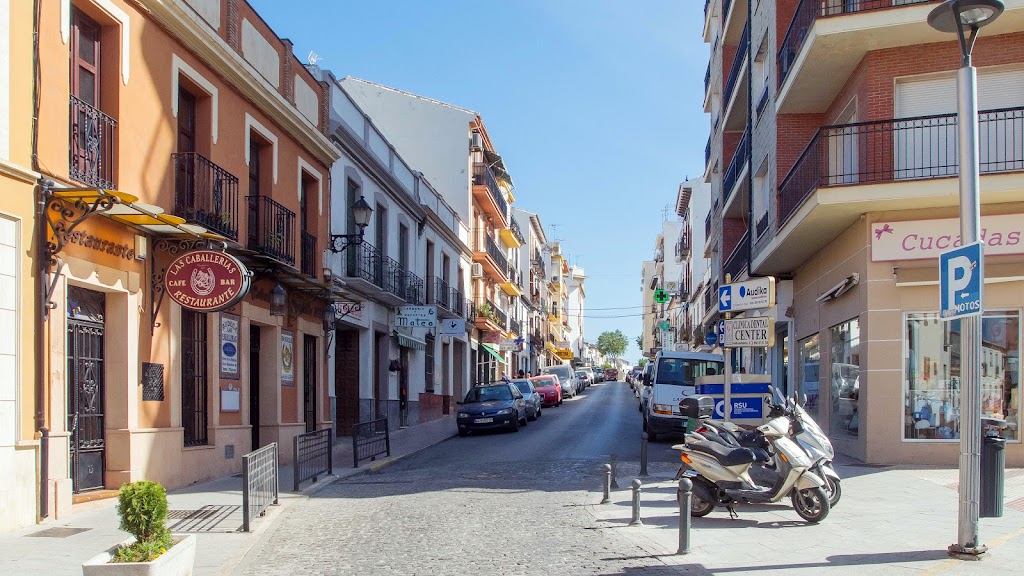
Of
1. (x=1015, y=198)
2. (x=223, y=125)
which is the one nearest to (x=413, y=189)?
(x=223, y=125)

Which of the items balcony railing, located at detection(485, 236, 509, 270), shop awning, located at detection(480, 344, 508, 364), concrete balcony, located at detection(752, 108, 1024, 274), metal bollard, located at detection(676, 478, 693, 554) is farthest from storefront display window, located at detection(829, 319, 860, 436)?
shop awning, located at detection(480, 344, 508, 364)

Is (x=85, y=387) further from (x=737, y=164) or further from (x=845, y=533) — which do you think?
(x=737, y=164)

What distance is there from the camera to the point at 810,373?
1931 centimetres

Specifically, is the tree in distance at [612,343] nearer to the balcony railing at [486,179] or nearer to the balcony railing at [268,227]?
the balcony railing at [486,179]

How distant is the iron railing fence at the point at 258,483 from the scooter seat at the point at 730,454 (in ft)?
16.6

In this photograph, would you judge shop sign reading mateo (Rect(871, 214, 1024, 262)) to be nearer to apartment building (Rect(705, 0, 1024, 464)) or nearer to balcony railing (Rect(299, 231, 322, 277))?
apartment building (Rect(705, 0, 1024, 464))

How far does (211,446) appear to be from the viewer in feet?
45.9

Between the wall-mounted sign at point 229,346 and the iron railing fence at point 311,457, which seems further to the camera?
the wall-mounted sign at point 229,346

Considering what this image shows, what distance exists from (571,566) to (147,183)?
26.5ft

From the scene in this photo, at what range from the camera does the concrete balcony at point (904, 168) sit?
13.7m

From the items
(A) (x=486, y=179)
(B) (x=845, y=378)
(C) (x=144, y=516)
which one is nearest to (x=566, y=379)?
(A) (x=486, y=179)

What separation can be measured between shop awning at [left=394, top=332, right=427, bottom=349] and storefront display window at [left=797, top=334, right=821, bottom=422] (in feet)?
39.1

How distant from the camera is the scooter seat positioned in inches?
392

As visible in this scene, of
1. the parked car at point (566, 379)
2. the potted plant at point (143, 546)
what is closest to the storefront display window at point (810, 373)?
the potted plant at point (143, 546)
